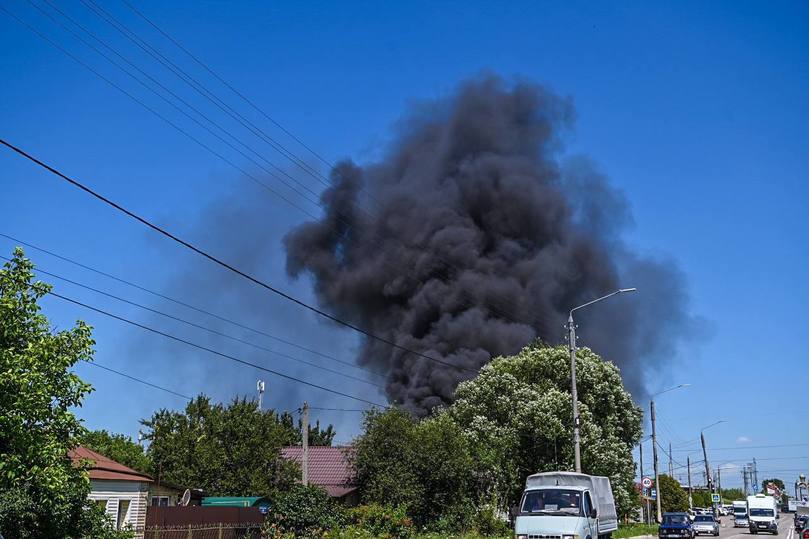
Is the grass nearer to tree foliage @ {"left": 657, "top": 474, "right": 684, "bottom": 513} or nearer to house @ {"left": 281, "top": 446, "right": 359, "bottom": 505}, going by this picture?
house @ {"left": 281, "top": 446, "right": 359, "bottom": 505}

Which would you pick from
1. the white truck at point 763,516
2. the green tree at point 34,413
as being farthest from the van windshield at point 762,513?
the green tree at point 34,413

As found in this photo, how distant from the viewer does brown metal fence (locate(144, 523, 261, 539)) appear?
2378cm

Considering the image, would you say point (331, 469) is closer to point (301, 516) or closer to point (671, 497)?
point (301, 516)

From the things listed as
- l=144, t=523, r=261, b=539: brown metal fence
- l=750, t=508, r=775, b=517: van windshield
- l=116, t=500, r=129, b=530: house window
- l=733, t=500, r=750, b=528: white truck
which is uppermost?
l=116, t=500, r=129, b=530: house window

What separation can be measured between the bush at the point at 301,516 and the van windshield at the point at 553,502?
30.5ft

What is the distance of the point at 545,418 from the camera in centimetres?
4359

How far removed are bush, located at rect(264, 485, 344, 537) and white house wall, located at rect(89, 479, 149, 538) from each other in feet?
16.1

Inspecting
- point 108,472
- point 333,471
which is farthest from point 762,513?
point 108,472

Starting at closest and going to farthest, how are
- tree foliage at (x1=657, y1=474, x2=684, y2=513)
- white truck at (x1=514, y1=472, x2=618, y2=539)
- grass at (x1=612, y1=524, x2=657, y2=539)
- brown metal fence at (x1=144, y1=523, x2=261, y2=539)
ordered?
1. white truck at (x1=514, y1=472, x2=618, y2=539)
2. brown metal fence at (x1=144, y1=523, x2=261, y2=539)
3. grass at (x1=612, y1=524, x2=657, y2=539)
4. tree foliage at (x1=657, y1=474, x2=684, y2=513)

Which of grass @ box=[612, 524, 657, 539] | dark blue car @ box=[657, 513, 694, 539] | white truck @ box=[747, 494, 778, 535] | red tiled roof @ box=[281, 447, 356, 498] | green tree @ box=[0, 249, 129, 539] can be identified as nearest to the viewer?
green tree @ box=[0, 249, 129, 539]

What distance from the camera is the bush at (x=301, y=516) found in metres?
27.4

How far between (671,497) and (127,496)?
241ft

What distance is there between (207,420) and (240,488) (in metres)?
4.18

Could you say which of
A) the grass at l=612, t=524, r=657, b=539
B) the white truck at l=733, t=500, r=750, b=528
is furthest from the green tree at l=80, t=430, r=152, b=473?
the white truck at l=733, t=500, r=750, b=528
